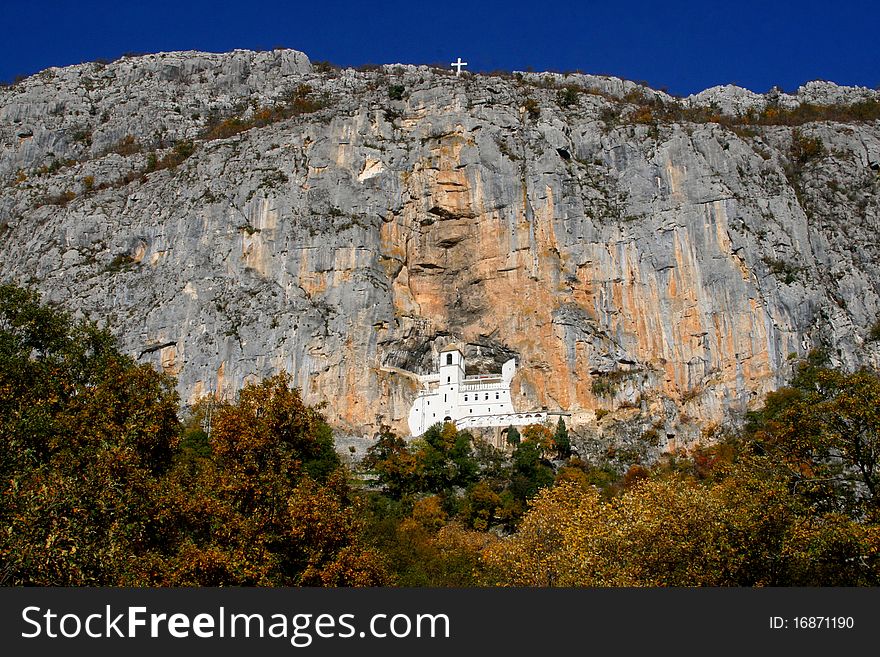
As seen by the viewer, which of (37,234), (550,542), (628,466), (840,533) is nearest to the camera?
(840,533)

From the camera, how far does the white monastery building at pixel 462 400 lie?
7262 centimetres

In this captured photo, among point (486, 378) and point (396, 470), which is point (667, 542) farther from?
point (486, 378)

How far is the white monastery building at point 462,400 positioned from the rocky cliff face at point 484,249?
63.0 inches

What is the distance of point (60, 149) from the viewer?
99500 millimetres

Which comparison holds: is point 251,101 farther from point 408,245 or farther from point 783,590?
point 783,590

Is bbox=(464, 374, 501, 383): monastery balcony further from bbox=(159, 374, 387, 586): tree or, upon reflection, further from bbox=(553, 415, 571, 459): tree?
bbox=(159, 374, 387, 586): tree

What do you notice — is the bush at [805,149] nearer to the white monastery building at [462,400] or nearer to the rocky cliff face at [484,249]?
the rocky cliff face at [484,249]

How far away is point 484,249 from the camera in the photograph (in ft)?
256

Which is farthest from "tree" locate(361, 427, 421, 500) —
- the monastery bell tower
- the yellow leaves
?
the yellow leaves

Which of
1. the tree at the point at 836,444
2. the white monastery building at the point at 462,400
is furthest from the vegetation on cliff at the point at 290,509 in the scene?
the white monastery building at the point at 462,400

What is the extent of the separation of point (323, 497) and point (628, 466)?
48.3 metres

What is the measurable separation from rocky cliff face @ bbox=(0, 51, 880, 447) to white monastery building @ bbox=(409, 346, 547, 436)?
1.60 m

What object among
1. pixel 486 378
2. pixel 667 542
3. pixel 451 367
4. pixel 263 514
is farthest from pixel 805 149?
pixel 263 514

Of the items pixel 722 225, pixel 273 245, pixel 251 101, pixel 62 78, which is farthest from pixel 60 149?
pixel 722 225
